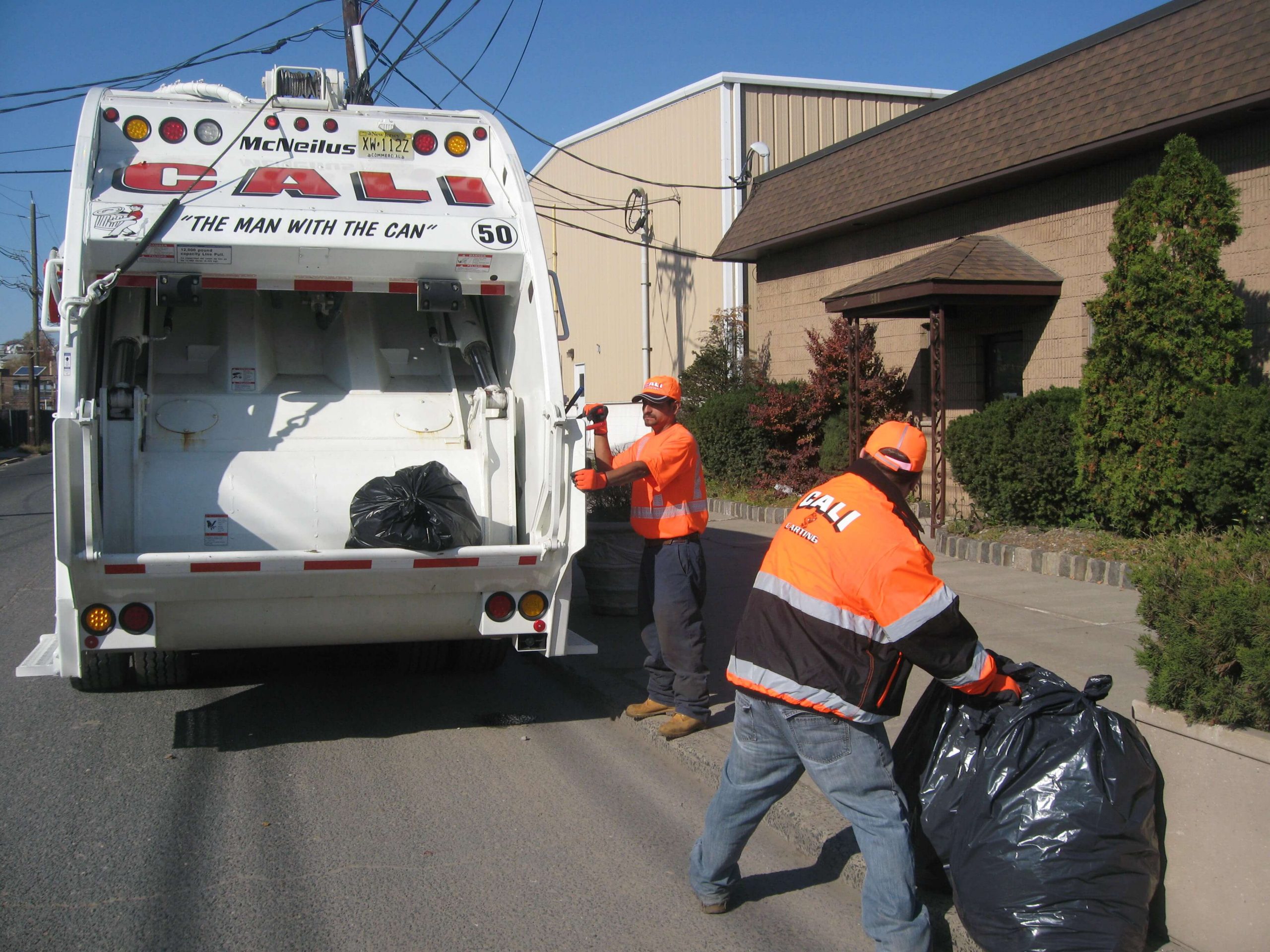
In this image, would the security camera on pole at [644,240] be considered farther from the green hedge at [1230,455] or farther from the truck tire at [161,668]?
the truck tire at [161,668]

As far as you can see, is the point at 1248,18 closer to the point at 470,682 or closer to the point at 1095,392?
the point at 1095,392

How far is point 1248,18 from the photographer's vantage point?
838cm

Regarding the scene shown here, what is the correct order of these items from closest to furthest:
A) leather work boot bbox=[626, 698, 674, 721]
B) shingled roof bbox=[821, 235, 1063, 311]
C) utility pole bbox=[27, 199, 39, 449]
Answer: leather work boot bbox=[626, 698, 674, 721] → shingled roof bbox=[821, 235, 1063, 311] → utility pole bbox=[27, 199, 39, 449]

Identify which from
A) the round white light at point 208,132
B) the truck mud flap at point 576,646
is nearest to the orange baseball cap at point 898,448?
the truck mud flap at point 576,646

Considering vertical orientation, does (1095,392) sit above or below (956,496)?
above

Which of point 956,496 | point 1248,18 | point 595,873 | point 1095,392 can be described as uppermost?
point 1248,18

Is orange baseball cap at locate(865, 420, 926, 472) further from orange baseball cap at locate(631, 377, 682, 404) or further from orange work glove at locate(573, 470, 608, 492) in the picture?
orange baseball cap at locate(631, 377, 682, 404)

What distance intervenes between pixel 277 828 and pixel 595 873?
1289 mm

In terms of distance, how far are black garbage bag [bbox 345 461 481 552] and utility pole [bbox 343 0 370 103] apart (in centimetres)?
699

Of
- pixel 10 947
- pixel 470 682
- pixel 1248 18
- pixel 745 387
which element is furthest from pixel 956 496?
pixel 10 947

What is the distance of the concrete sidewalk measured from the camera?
4117 mm

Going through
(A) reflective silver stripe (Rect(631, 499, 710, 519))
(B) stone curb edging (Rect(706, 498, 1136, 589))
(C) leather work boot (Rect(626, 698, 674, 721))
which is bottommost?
(C) leather work boot (Rect(626, 698, 674, 721))

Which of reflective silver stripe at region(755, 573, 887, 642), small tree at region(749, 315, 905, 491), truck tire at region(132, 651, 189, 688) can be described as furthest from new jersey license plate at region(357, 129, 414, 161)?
small tree at region(749, 315, 905, 491)

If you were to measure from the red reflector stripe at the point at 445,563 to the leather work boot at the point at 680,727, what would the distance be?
125cm
